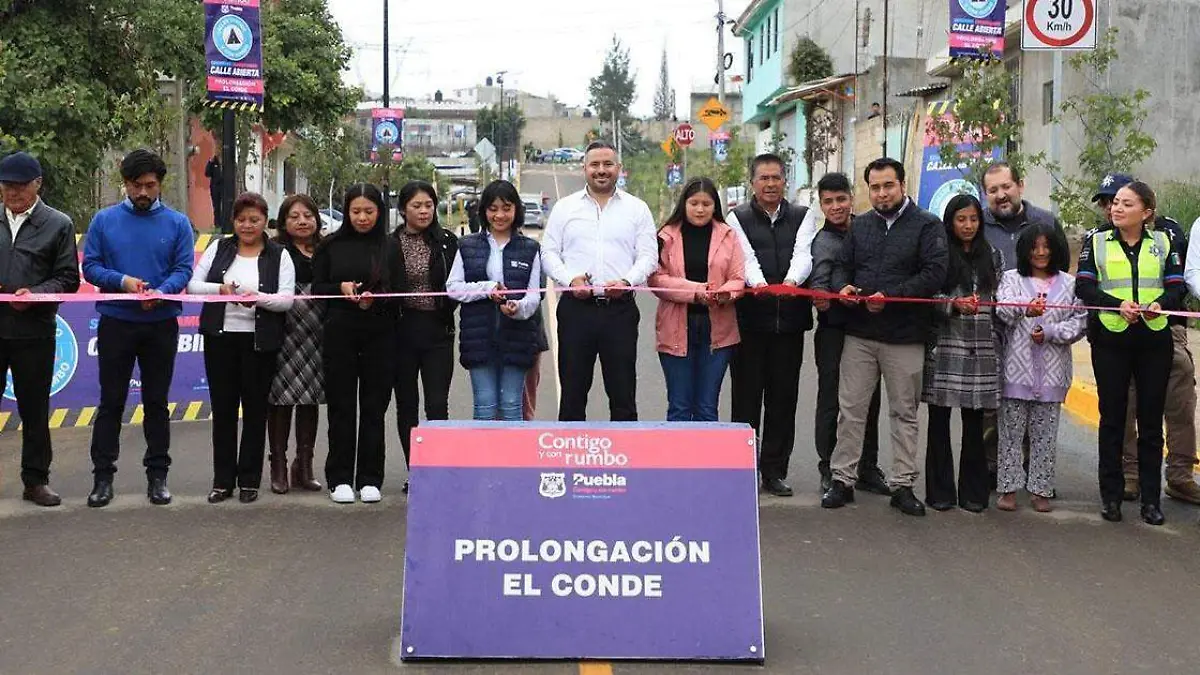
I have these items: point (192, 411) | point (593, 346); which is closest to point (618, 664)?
point (593, 346)

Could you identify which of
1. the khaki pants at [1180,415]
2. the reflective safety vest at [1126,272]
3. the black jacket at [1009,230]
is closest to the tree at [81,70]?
the black jacket at [1009,230]

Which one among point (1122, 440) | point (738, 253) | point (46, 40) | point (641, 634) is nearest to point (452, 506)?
point (641, 634)

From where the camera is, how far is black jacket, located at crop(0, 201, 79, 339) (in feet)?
27.0

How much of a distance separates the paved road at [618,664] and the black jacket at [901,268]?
1.10 m

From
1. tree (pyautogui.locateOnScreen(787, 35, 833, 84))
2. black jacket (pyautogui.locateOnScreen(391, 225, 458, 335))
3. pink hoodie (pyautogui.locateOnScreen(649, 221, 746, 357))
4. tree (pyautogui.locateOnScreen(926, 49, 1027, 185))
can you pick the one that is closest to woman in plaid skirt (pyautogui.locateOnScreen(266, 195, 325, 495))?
black jacket (pyautogui.locateOnScreen(391, 225, 458, 335))

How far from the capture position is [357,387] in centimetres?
861

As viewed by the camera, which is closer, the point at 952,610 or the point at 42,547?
the point at 952,610

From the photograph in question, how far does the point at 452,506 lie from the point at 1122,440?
15.1 feet

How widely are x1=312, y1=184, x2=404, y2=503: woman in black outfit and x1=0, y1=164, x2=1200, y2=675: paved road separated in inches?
10.8

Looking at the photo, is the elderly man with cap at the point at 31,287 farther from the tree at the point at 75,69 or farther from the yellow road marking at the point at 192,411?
the tree at the point at 75,69

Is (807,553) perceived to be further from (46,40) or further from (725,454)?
(46,40)

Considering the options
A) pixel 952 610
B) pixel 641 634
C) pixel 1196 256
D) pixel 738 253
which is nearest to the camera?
pixel 641 634

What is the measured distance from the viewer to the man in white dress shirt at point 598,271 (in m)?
8.31

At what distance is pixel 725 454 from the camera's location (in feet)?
18.3
